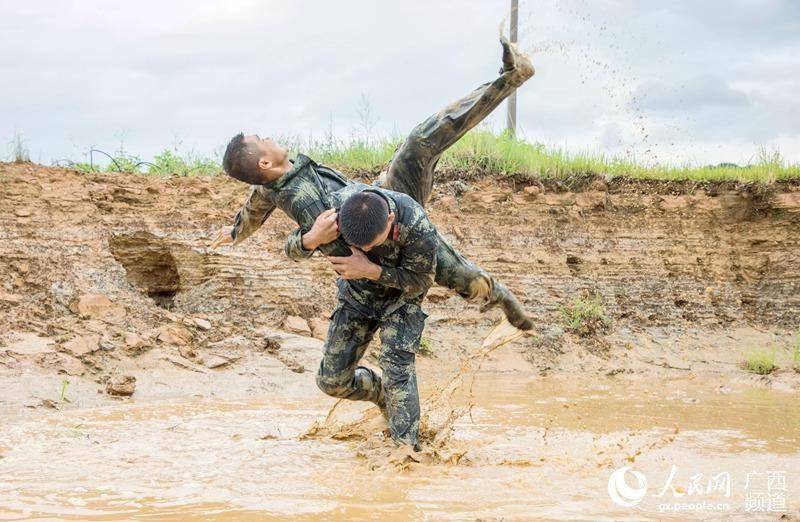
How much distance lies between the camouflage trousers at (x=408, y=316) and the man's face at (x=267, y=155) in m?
0.75

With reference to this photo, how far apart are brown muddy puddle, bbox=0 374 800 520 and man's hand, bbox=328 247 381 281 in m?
1.02

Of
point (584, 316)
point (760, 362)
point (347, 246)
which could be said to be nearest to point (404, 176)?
point (347, 246)

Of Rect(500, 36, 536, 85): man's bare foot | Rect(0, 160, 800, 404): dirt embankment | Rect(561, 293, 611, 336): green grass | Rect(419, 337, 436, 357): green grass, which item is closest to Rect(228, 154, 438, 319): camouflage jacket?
Rect(500, 36, 536, 85): man's bare foot

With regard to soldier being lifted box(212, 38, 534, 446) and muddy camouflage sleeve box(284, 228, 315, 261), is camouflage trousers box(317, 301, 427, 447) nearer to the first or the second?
soldier being lifted box(212, 38, 534, 446)

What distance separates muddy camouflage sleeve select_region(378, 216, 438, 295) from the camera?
4328 mm

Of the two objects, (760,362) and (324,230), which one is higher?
(324,230)

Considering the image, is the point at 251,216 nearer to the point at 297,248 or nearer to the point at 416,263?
the point at 297,248

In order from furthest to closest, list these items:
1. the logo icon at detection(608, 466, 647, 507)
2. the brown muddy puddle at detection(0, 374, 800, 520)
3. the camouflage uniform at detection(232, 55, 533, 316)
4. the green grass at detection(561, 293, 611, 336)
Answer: the green grass at detection(561, 293, 611, 336) → the camouflage uniform at detection(232, 55, 533, 316) → the logo icon at detection(608, 466, 647, 507) → the brown muddy puddle at detection(0, 374, 800, 520)

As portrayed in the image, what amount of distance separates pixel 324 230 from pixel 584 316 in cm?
585

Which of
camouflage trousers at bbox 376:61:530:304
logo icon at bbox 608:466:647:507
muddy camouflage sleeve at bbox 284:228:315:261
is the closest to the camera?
logo icon at bbox 608:466:647:507

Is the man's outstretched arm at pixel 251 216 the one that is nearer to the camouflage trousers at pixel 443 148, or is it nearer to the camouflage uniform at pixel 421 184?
the camouflage uniform at pixel 421 184

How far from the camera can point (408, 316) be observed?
4723mm

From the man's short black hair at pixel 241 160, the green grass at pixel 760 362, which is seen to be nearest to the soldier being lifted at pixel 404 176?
the man's short black hair at pixel 241 160

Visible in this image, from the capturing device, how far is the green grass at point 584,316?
30.9 ft
